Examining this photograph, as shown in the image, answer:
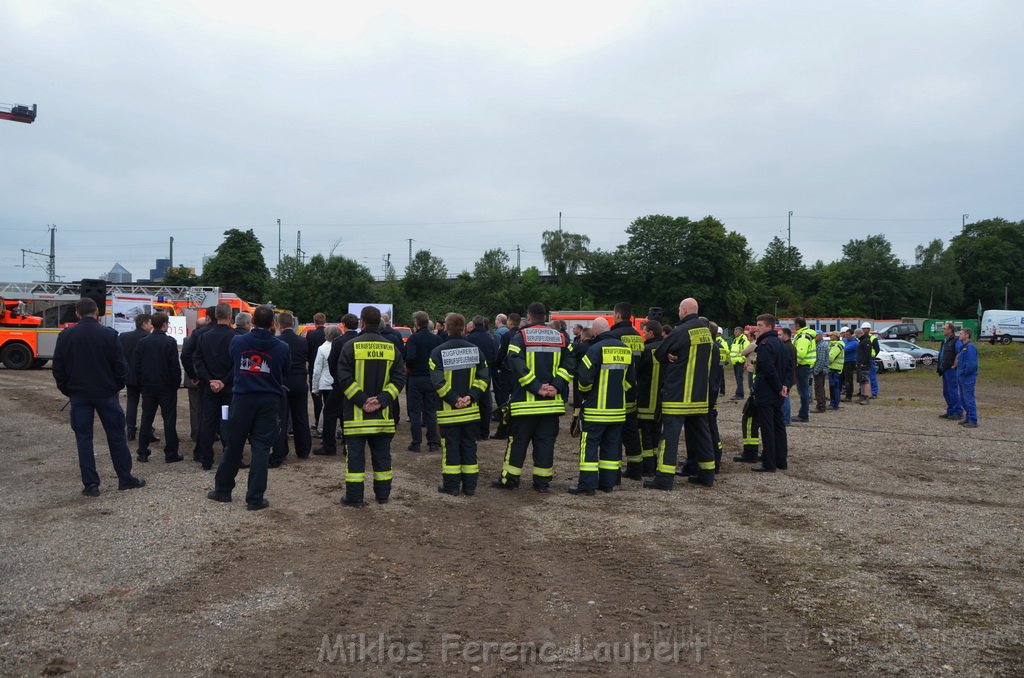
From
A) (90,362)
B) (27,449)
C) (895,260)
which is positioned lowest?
(27,449)

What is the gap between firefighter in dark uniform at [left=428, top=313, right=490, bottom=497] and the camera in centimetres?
781

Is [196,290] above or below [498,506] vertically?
above

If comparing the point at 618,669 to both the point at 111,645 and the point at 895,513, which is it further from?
the point at 895,513

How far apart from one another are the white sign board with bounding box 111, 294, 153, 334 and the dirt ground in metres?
18.2

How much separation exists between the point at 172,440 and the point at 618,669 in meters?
7.70

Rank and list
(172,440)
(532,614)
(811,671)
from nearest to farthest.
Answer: (811,671) → (532,614) → (172,440)

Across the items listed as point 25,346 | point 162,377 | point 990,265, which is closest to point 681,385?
point 162,377

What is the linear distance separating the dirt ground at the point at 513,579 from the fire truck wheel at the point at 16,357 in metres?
20.7

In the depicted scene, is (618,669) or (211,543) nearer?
(618,669)

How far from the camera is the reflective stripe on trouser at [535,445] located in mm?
8039

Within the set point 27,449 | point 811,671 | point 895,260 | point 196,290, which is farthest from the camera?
point 895,260

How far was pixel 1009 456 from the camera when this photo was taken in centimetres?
1089

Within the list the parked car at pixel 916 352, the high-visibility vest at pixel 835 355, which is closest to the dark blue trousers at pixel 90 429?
the high-visibility vest at pixel 835 355

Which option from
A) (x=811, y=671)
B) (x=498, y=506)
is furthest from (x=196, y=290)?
(x=811, y=671)
